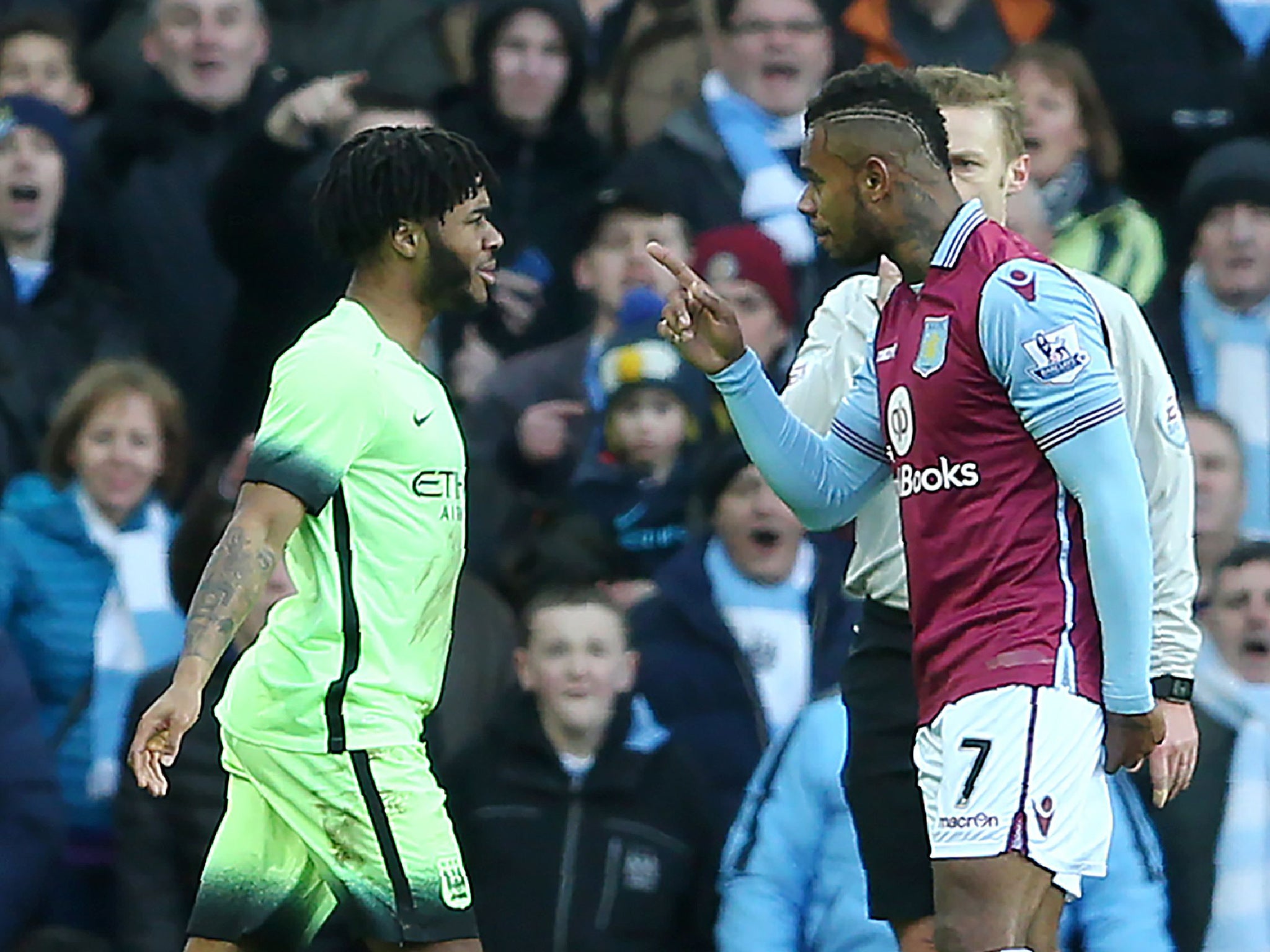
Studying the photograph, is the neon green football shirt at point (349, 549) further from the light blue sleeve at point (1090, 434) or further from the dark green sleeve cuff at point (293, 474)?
the light blue sleeve at point (1090, 434)

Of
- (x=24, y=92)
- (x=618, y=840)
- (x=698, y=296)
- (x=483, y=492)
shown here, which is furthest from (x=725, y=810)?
(x=24, y=92)

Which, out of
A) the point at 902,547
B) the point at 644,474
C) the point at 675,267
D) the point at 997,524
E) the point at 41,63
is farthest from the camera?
the point at 41,63

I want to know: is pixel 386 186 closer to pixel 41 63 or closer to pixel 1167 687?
pixel 1167 687

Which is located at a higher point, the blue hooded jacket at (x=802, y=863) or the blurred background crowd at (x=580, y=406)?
the blurred background crowd at (x=580, y=406)

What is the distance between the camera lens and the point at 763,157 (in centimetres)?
859

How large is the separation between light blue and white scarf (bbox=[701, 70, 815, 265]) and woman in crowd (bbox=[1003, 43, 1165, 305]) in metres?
0.74

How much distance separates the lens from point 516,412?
26.3 ft

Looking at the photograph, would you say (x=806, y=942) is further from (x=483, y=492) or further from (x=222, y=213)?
(x=222, y=213)

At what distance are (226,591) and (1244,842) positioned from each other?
10.2 feet

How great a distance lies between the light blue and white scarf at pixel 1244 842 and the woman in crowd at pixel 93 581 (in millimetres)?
2911

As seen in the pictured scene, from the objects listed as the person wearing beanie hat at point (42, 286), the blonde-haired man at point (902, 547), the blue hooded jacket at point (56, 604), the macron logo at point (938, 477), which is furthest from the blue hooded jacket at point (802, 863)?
the person wearing beanie hat at point (42, 286)

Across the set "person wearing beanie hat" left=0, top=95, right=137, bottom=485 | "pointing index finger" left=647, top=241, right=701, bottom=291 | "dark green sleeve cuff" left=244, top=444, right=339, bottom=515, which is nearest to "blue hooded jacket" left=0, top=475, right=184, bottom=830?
"person wearing beanie hat" left=0, top=95, right=137, bottom=485

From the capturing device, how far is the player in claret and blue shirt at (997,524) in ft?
15.1

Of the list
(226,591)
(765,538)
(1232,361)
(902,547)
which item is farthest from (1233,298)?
(226,591)
